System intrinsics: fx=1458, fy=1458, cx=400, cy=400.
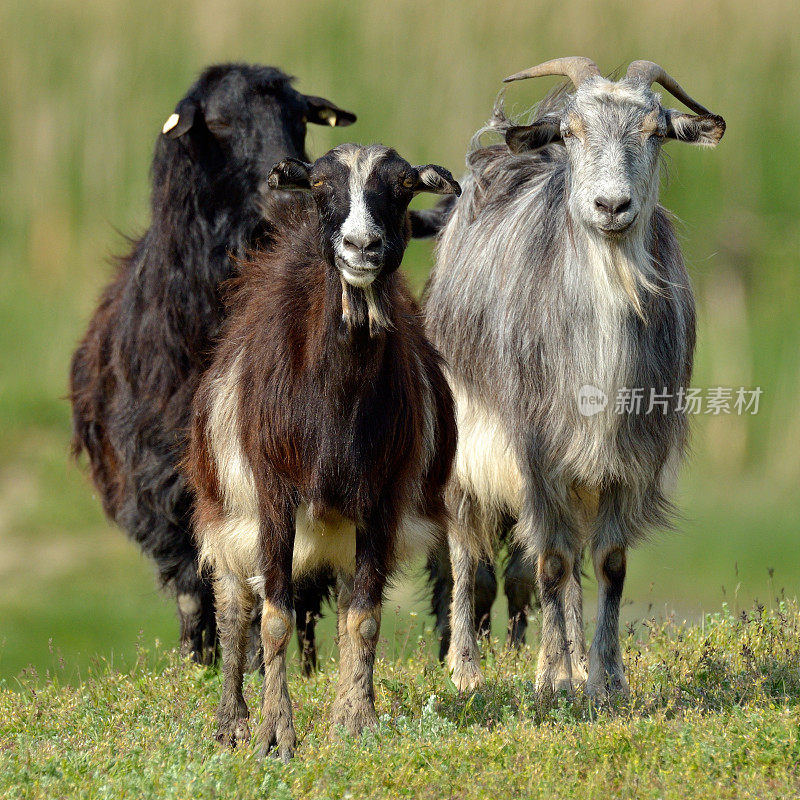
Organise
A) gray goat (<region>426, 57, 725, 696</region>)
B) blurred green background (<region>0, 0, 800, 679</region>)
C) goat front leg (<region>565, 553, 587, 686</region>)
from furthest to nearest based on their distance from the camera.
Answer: blurred green background (<region>0, 0, 800, 679</region>) < goat front leg (<region>565, 553, 587, 686</region>) < gray goat (<region>426, 57, 725, 696</region>)

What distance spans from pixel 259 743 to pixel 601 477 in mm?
2216

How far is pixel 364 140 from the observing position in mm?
22156

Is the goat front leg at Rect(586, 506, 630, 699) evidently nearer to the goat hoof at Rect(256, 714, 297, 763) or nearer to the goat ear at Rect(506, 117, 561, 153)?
the goat hoof at Rect(256, 714, 297, 763)

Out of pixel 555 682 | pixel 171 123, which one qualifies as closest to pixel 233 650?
pixel 555 682

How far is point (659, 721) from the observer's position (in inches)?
247

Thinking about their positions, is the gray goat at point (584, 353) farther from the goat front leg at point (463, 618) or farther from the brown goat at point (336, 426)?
the brown goat at point (336, 426)

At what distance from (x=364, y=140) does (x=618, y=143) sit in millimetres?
15413

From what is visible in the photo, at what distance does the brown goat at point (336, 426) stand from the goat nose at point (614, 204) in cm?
93

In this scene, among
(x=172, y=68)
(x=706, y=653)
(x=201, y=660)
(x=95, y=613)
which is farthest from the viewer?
(x=172, y=68)

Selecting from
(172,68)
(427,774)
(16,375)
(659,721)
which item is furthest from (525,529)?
(172,68)

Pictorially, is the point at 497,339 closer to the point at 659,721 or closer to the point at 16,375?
the point at 659,721

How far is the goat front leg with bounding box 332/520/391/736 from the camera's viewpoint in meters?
6.39

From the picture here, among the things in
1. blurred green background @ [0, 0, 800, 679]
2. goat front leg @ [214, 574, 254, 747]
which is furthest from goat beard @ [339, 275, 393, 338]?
blurred green background @ [0, 0, 800, 679]

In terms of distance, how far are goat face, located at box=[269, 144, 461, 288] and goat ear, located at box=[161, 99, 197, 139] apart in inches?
93.2
